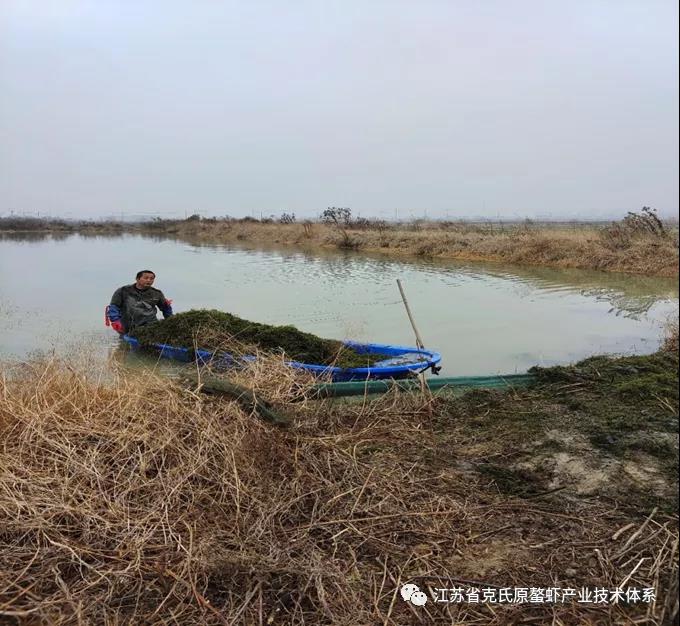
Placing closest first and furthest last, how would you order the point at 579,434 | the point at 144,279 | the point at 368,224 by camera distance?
the point at 579,434 → the point at 144,279 → the point at 368,224

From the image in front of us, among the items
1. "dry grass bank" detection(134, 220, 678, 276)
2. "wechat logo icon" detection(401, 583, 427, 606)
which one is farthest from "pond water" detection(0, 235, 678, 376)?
"wechat logo icon" detection(401, 583, 427, 606)

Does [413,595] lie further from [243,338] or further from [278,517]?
[243,338]

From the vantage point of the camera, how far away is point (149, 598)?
2.62m

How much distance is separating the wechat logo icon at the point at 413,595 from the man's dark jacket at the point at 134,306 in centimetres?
681

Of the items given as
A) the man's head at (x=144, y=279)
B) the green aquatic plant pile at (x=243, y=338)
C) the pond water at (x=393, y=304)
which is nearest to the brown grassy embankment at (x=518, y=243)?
the pond water at (x=393, y=304)

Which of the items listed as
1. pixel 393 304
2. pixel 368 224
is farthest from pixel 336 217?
pixel 393 304

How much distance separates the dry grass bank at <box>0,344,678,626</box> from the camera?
263 centimetres

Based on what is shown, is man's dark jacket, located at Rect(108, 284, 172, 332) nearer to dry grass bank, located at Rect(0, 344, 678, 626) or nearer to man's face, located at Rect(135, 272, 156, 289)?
man's face, located at Rect(135, 272, 156, 289)

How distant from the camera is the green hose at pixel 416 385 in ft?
19.1

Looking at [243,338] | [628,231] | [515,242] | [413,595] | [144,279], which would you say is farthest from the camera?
[515,242]

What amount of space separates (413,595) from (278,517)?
0.92 m

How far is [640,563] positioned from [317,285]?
52.7 feet

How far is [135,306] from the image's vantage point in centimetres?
870

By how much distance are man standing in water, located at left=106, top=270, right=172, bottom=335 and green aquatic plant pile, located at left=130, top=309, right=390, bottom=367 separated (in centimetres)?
34
